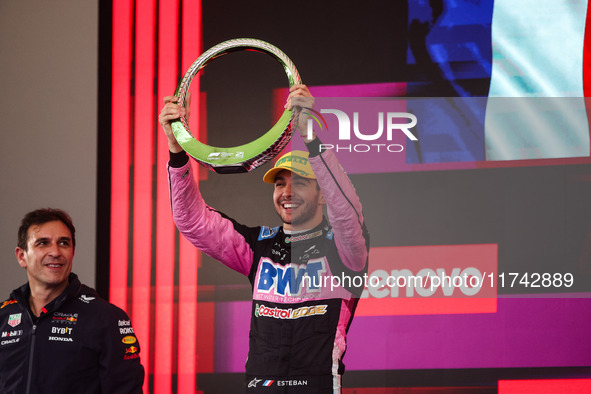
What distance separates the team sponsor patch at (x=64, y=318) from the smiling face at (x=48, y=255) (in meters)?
0.11

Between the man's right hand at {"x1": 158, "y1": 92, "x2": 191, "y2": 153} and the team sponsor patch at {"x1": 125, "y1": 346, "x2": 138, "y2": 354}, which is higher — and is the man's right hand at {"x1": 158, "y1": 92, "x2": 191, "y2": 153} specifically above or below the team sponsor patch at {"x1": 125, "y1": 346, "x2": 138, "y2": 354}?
above

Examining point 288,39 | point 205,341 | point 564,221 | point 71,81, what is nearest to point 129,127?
point 71,81

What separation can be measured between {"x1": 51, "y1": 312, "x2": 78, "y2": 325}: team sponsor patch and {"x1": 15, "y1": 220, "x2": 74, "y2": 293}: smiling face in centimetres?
11

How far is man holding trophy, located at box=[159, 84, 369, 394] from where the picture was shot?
224cm

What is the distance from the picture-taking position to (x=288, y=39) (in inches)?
129

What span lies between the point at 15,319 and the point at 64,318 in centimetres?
A: 20

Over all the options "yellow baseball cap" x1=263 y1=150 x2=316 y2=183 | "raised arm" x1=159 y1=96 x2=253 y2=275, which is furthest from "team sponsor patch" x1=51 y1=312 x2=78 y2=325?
"yellow baseball cap" x1=263 y1=150 x2=316 y2=183

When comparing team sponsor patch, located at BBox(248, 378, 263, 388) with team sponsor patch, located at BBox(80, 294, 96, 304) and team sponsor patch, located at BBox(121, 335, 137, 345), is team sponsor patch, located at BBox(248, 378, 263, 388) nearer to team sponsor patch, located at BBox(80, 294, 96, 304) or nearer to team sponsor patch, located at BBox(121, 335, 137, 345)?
team sponsor patch, located at BBox(121, 335, 137, 345)

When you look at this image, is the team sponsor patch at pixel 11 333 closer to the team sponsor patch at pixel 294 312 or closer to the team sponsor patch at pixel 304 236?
the team sponsor patch at pixel 294 312

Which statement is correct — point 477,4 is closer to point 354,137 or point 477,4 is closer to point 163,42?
point 354,137

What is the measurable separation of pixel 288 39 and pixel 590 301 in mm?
1979

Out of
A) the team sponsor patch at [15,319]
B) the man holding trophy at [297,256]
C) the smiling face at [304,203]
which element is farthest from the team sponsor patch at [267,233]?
the team sponsor patch at [15,319]

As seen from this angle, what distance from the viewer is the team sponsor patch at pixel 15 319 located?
211 cm

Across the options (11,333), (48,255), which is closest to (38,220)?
(48,255)
